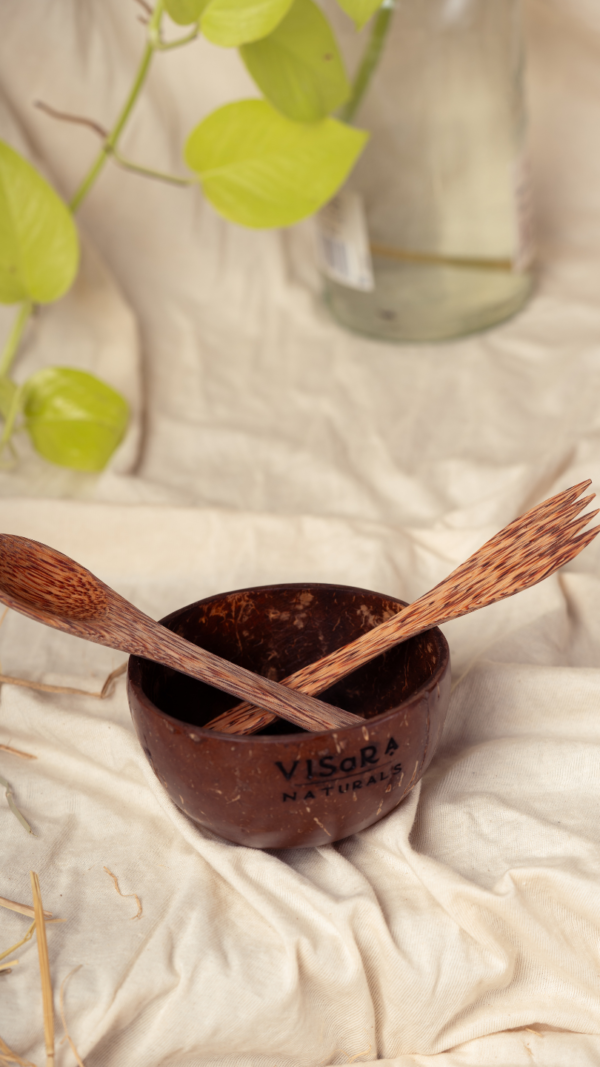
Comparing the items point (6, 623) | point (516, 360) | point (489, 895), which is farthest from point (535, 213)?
point (489, 895)

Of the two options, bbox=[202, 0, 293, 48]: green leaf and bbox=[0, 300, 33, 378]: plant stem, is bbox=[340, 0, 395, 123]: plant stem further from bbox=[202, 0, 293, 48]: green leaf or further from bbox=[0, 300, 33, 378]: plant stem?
bbox=[0, 300, 33, 378]: plant stem

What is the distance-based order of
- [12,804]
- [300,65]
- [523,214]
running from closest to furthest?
[12,804] < [300,65] < [523,214]

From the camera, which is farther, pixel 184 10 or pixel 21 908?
pixel 184 10

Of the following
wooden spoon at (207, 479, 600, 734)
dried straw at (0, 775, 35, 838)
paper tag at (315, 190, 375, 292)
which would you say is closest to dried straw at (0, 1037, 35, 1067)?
dried straw at (0, 775, 35, 838)

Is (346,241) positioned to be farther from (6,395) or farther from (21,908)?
(21,908)

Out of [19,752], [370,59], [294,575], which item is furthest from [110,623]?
[370,59]

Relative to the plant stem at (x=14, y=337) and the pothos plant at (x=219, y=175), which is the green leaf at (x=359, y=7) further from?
the plant stem at (x=14, y=337)
